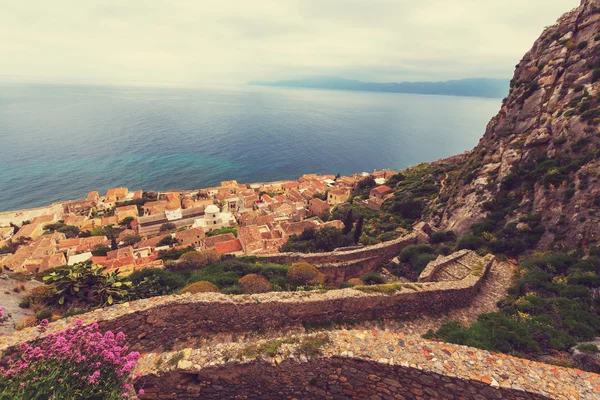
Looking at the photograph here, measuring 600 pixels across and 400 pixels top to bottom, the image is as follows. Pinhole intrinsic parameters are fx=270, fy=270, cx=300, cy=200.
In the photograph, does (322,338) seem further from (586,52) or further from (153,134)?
(153,134)

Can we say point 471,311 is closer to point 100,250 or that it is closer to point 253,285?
point 253,285

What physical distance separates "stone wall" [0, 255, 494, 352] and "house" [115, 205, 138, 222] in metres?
56.3

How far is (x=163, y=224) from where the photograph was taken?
51.5 m

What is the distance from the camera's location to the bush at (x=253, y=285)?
437 inches

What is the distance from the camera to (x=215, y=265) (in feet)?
47.4

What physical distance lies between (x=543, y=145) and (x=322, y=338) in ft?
79.5

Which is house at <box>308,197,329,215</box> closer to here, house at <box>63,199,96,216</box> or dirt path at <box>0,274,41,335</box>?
dirt path at <box>0,274,41,335</box>

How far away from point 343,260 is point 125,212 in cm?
5634

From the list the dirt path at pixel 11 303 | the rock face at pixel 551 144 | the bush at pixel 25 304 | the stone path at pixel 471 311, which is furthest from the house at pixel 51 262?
the rock face at pixel 551 144

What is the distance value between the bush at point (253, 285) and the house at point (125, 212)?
5399 cm

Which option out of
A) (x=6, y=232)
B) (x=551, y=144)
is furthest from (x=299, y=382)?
(x=6, y=232)

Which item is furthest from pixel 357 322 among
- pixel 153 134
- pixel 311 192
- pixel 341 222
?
pixel 153 134

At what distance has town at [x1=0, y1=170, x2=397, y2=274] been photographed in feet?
108

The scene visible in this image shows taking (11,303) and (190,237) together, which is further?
(190,237)
